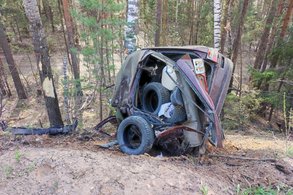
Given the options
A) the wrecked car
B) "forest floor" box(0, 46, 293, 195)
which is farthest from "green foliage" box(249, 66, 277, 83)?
"forest floor" box(0, 46, 293, 195)

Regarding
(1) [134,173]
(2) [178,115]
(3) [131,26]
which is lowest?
(1) [134,173]

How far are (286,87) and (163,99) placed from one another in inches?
346

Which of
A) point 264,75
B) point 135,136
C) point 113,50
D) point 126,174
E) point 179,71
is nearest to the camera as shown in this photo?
point 126,174

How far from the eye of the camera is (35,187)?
307 cm

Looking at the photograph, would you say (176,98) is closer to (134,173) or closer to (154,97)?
(154,97)

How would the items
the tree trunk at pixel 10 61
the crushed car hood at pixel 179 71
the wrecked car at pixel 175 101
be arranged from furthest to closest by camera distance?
1. the tree trunk at pixel 10 61
2. the wrecked car at pixel 175 101
3. the crushed car hood at pixel 179 71

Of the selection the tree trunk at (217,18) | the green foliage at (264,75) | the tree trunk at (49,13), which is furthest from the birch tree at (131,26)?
the tree trunk at (49,13)

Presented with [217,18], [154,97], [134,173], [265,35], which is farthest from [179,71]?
[265,35]

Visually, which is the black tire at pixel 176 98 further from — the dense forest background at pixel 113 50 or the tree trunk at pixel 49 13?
the tree trunk at pixel 49 13

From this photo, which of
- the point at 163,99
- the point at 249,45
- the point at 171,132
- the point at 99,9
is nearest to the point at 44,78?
the point at 99,9

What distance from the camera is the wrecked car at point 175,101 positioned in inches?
170

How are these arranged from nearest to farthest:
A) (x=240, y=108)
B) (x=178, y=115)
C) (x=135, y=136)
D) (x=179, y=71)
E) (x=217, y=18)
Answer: (x=179, y=71), (x=178, y=115), (x=135, y=136), (x=217, y=18), (x=240, y=108)

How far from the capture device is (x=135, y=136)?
501cm

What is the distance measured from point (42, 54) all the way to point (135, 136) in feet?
10.1
